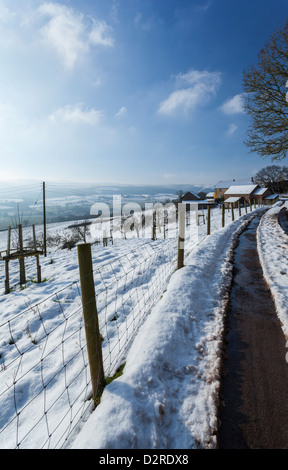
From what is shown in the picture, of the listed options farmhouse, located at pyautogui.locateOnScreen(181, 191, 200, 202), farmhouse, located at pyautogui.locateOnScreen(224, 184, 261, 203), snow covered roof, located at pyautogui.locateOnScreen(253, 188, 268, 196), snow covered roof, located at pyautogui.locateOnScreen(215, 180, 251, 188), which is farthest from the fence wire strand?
snow covered roof, located at pyautogui.locateOnScreen(215, 180, 251, 188)

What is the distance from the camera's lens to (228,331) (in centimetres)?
320

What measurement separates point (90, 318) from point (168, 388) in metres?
1.14

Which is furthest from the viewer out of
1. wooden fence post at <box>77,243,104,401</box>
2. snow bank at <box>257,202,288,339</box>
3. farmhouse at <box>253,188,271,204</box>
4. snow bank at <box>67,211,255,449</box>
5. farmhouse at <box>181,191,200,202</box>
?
farmhouse at <box>181,191,200,202</box>

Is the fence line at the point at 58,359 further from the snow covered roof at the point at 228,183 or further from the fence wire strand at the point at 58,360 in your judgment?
the snow covered roof at the point at 228,183

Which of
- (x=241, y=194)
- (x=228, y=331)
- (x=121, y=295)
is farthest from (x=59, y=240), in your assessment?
(x=241, y=194)

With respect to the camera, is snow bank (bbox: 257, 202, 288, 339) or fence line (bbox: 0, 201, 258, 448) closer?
fence line (bbox: 0, 201, 258, 448)

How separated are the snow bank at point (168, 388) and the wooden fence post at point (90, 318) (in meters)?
0.21

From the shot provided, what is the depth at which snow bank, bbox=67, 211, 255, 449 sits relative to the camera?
5.50 ft

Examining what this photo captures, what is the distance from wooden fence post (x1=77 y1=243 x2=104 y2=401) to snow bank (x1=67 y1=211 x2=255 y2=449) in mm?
207

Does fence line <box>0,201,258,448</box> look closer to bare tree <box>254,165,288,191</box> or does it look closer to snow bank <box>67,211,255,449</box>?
snow bank <box>67,211,255,449</box>

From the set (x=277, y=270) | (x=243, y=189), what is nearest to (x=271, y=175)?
(x=243, y=189)

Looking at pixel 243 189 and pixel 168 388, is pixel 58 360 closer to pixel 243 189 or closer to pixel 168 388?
pixel 168 388

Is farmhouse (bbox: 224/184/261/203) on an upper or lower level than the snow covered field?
upper
